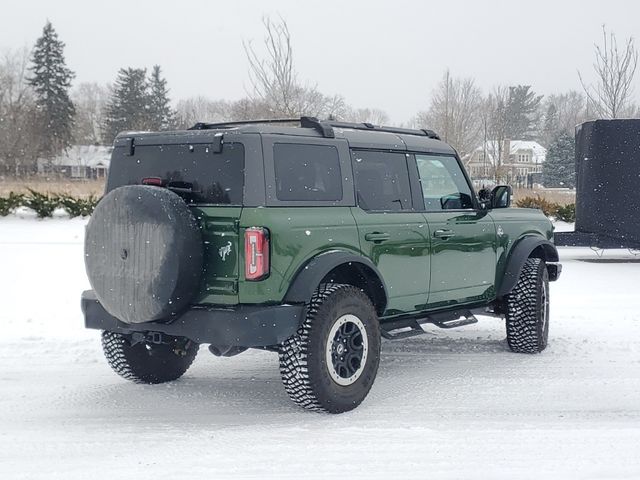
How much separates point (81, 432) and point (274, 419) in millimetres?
1265

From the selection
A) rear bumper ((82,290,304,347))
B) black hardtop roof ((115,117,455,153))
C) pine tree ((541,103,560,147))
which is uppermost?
pine tree ((541,103,560,147))

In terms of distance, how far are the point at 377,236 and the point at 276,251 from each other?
1059 millimetres

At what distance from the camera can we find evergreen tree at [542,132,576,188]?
181ft

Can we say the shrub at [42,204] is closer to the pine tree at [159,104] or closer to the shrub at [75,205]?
the shrub at [75,205]

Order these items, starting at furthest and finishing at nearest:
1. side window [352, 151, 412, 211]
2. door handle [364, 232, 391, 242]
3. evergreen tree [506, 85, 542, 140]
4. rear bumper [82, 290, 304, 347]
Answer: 1. evergreen tree [506, 85, 542, 140]
2. side window [352, 151, 412, 211]
3. door handle [364, 232, 391, 242]
4. rear bumper [82, 290, 304, 347]

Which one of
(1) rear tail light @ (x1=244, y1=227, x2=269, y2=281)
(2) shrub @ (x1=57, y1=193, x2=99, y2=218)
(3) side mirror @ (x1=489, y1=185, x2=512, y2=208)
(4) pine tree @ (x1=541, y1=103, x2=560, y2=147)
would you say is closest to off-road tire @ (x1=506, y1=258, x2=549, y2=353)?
(3) side mirror @ (x1=489, y1=185, x2=512, y2=208)

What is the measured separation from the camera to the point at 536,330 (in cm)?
750

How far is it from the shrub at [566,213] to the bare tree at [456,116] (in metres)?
9.62

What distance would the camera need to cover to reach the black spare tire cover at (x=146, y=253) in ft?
16.7

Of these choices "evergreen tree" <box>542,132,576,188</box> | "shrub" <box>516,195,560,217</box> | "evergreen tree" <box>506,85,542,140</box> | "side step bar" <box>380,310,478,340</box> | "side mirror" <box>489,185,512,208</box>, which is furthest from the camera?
"evergreen tree" <box>506,85,542,140</box>

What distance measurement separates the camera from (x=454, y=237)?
6777 millimetres

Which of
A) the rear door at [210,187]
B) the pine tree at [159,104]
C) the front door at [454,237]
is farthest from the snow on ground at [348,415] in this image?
the pine tree at [159,104]

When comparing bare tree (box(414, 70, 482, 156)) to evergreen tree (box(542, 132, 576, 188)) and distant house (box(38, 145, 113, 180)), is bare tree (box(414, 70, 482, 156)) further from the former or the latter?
distant house (box(38, 145, 113, 180))

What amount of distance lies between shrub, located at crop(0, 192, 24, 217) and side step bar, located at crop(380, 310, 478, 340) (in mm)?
20032
